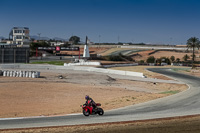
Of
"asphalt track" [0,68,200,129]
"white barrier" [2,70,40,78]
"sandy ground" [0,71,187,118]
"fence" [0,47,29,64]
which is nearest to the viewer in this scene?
"asphalt track" [0,68,200,129]

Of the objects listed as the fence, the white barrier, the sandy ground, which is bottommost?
the sandy ground

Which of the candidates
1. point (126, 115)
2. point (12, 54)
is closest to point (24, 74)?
point (12, 54)

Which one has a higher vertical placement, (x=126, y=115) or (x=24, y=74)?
(x=24, y=74)

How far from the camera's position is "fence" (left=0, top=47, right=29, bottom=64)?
190ft

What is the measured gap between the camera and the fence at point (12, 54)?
58062mm

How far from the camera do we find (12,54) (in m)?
58.3

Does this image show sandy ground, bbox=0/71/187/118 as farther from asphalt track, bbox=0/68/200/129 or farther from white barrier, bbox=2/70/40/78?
white barrier, bbox=2/70/40/78

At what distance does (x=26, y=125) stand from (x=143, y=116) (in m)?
8.05

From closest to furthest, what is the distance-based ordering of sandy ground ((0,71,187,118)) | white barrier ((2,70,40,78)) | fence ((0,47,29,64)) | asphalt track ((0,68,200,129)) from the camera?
asphalt track ((0,68,200,129)) → sandy ground ((0,71,187,118)) → white barrier ((2,70,40,78)) → fence ((0,47,29,64))

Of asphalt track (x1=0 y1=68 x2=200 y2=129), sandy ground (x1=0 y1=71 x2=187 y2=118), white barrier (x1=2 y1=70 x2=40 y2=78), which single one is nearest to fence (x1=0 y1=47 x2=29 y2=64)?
white barrier (x1=2 y1=70 x2=40 y2=78)

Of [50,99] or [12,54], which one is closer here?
[50,99]

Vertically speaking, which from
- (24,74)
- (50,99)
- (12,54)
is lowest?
(50,99)

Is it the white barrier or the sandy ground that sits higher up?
the white barrier

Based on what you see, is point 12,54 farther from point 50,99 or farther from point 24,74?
point 50,99
